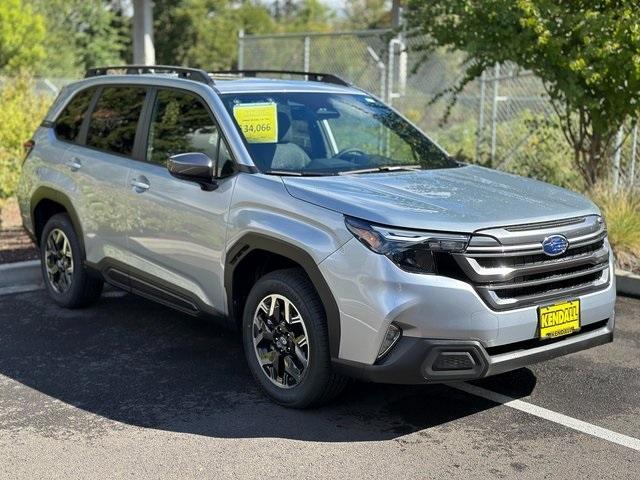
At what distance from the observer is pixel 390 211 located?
164 inches

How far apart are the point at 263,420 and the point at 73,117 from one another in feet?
10.8

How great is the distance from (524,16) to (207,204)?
4.43 m

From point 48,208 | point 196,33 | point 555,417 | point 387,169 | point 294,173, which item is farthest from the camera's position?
point 196,33

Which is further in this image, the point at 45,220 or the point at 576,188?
the point at 576,188

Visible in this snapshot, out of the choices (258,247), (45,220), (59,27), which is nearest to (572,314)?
(258,247)

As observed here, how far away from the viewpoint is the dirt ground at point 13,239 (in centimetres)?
806

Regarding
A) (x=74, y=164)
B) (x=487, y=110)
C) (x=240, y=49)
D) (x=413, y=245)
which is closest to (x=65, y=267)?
(x=74, y=164)

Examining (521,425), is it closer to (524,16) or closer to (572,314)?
(572,314)

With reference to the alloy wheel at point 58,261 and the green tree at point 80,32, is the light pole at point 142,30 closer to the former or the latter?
the green tree at point 80,32

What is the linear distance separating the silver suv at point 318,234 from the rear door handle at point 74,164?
0.02 m

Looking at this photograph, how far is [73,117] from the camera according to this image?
21.8 feet

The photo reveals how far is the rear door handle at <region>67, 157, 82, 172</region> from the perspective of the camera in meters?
6.24

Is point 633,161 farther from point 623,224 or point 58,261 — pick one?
point 58,261

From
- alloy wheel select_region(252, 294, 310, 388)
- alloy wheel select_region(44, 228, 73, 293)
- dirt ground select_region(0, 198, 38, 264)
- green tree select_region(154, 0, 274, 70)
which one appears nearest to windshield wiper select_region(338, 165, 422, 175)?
alloy wheel select_region(252, 294, 310, 388)
